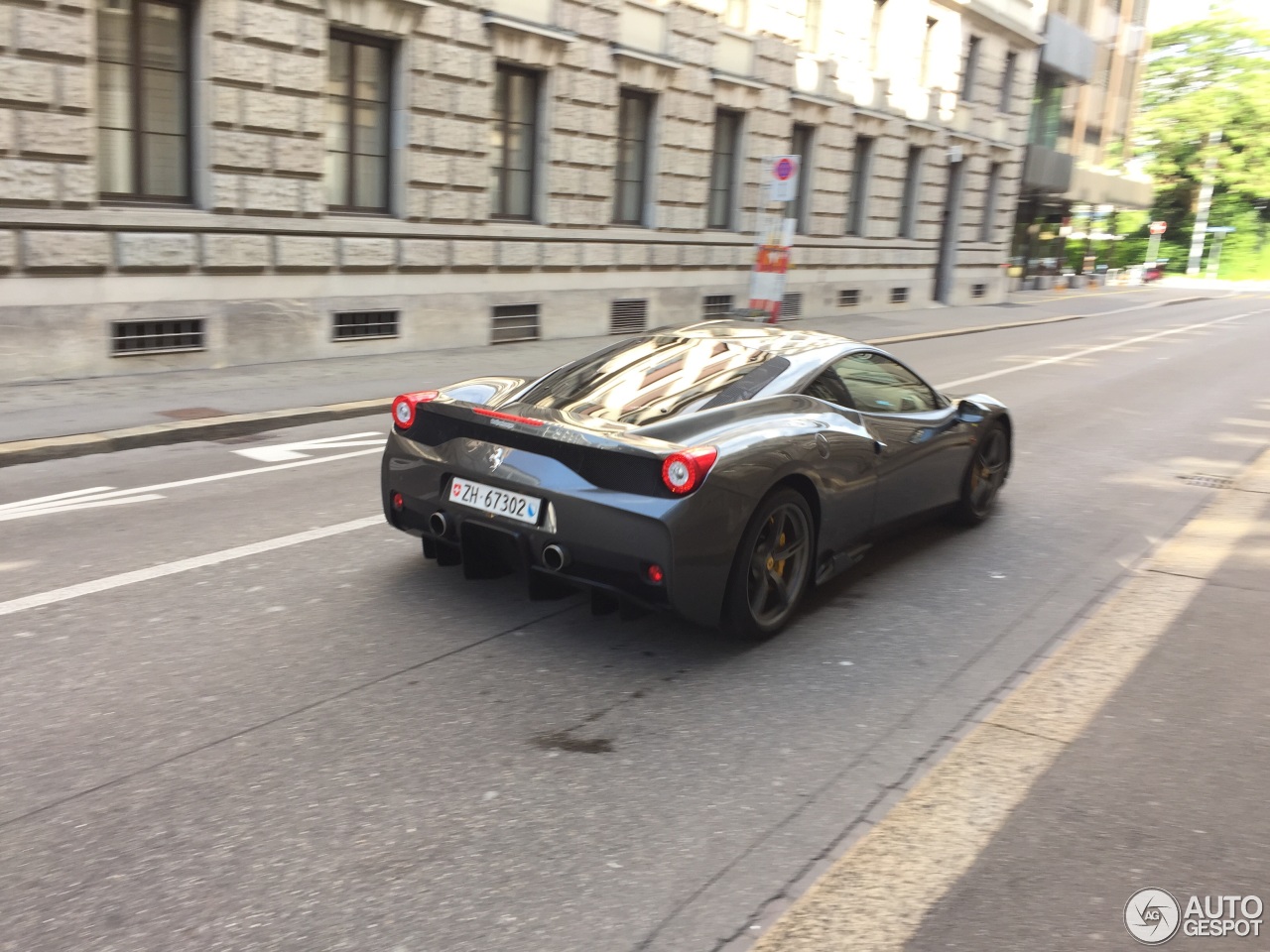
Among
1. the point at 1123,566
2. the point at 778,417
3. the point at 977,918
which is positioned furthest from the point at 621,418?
the point at 1123,566

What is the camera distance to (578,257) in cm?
1764

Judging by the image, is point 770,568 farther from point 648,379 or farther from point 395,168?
point 395,168

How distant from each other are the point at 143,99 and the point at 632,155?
29.6 ft

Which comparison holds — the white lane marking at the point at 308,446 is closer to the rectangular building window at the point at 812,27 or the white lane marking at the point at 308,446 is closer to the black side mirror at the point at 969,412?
the black side mirror at the point at 969,412

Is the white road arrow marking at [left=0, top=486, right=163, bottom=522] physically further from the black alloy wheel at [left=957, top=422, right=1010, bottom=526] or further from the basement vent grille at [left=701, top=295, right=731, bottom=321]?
the basement vent grille at [left=701, top=295, right=731, bottom=321]

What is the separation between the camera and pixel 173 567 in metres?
5.58

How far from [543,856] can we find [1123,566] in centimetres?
455

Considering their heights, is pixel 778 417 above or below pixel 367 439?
above

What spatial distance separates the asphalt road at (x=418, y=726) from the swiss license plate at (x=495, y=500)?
21.9 inches

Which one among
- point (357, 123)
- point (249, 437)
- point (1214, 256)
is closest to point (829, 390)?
point (249, 437)

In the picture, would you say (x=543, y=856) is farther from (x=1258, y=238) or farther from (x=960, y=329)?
(x=1258, y=238)

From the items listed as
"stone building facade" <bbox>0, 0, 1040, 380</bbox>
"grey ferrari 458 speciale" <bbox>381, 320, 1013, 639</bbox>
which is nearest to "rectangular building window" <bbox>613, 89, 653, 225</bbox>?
"stone building facade" <bbox>0, 0, 1040, 380</bbox>

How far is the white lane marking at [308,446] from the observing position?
863cm

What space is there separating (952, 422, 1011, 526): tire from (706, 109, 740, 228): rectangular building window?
48.3 feet
